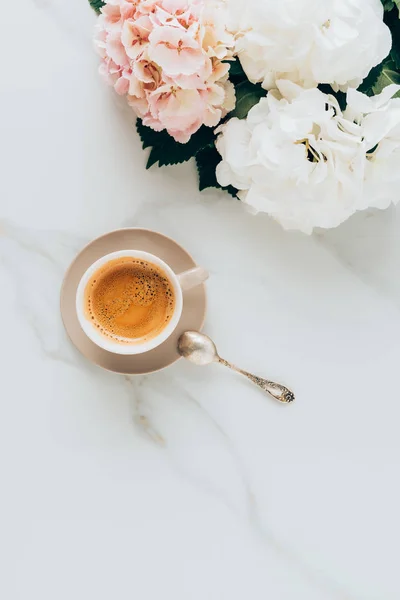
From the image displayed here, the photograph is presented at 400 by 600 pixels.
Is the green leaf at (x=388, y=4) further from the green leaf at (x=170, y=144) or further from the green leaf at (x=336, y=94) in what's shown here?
the green leaf at (x=170, y=144)

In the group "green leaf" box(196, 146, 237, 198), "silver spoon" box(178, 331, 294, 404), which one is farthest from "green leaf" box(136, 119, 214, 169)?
"silver spoon" box(178, 331, 294, 404)

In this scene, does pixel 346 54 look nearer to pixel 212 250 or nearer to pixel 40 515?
pixel 212 250

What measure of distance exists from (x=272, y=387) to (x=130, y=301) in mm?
255

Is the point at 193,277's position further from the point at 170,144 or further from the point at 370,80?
the point at 370,80

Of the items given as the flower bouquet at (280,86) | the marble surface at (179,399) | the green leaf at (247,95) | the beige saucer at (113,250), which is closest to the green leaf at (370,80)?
the flower bouquet at (280,86)

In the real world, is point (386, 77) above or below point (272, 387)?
above

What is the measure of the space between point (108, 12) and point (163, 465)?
0.64m

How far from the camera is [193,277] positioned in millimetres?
832

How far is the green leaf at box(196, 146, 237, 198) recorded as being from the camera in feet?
2.88

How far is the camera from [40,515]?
934 mm

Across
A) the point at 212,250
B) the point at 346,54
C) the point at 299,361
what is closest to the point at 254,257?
the point at 212,250

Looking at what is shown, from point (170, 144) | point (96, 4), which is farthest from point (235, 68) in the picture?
point (96, 4)

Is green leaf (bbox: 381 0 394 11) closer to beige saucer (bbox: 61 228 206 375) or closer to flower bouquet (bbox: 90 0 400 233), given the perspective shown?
flower bouquet (bbox: 90 0 400 233)

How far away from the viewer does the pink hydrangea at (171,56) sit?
2.32 ft
